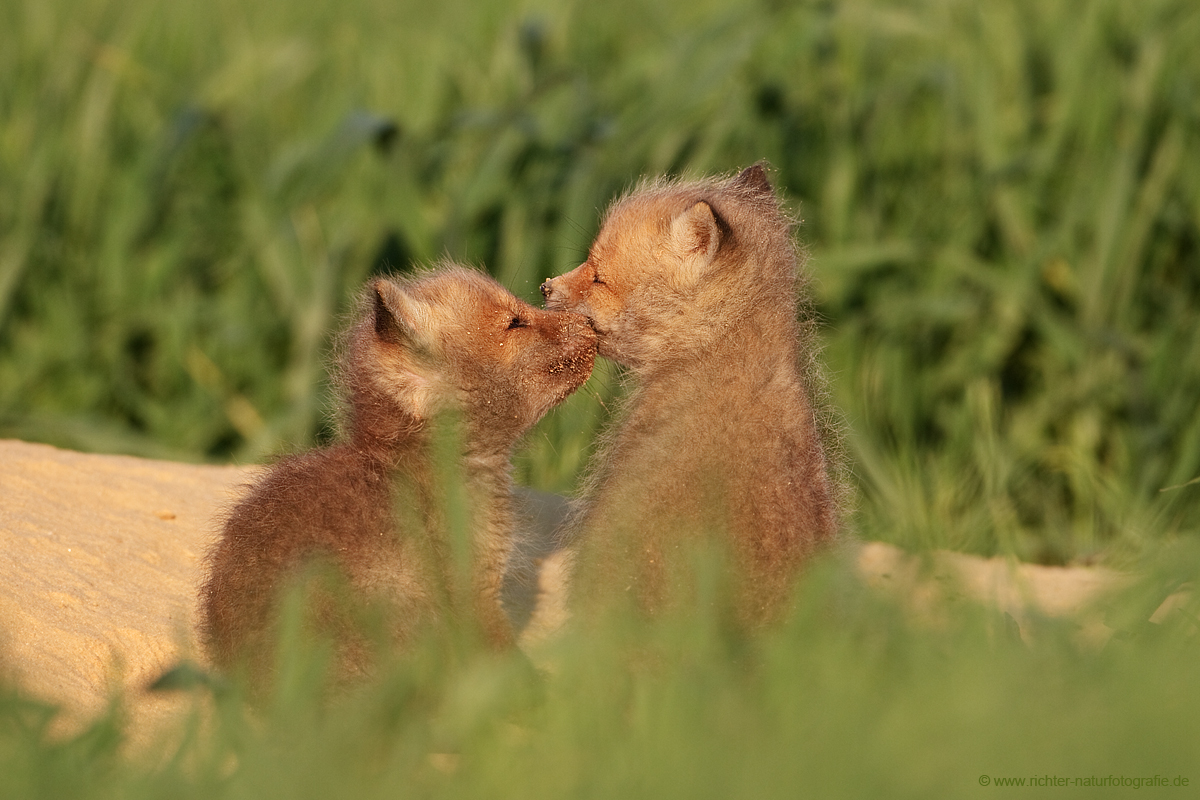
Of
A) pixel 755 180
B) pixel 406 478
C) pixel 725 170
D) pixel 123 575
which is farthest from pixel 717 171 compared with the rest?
pixel 123 575

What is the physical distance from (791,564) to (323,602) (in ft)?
3.38

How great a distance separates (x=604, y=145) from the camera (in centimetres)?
540

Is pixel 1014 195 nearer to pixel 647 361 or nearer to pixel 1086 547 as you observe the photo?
pixel 1086 547

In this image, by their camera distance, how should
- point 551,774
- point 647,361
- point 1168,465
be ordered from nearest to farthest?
point 551,774 < point 647,361 < point 1168,465

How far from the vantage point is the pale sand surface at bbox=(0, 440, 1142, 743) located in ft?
8.83

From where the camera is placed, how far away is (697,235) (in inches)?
122

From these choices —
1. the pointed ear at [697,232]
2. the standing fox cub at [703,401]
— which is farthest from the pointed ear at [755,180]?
the pointed ear at [697,232]

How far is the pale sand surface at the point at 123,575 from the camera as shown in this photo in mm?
2691

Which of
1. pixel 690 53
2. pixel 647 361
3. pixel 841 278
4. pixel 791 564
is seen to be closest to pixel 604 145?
pixel 690 53

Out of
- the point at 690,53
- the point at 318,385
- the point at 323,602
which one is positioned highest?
the point at 690,53

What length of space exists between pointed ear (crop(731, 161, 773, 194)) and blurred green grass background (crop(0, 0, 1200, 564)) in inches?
57.6

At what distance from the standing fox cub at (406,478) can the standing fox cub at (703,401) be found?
0.19 meters

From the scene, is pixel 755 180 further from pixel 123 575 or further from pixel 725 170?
pixel 123 575

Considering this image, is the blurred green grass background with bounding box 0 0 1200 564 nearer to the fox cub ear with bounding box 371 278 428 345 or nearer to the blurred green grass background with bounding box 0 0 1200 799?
the blurred green grass background with bounding box 0 0 1200 799
